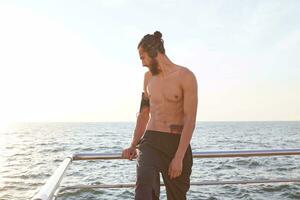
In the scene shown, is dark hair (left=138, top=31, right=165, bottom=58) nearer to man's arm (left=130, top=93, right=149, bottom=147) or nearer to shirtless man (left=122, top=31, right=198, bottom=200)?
shirtless man (left=122, top=31, right=198, bottom=200)

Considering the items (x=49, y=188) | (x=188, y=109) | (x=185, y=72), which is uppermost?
(x=185, y=72)

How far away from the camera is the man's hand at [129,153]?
3078 millimetres

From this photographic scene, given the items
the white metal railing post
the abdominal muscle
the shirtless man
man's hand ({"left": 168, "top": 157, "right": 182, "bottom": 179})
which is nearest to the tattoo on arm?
the shirtless man

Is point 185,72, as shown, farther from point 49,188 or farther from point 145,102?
point 49,188

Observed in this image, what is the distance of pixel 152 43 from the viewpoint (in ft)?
9.09

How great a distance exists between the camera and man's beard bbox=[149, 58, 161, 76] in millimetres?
2851

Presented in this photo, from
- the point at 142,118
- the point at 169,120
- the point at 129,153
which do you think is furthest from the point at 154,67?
the point at 129,153

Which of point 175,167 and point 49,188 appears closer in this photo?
point 49,188

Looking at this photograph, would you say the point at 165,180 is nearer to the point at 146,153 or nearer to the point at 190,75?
the point at 146,153

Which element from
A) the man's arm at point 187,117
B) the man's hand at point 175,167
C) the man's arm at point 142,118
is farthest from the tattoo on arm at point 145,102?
the man's hand at point 175,167

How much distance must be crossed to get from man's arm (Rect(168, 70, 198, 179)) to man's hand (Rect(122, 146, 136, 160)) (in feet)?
1.36

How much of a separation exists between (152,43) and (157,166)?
811mm

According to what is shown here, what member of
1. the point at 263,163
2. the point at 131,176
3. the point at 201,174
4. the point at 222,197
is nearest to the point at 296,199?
the point at 222,197

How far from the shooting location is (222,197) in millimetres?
11922
